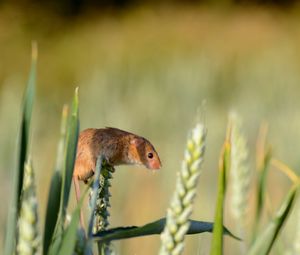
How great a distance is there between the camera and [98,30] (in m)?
8.86

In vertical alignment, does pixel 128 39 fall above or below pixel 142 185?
above

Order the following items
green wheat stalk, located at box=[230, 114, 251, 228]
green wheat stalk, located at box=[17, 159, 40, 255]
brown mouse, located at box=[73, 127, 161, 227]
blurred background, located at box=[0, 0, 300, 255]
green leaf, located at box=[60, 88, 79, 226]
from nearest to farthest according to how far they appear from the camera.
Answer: green wheat stalk, located at box=[17, 159, 40, 255], green leaf, located at box=[60, 88, 79, 226], brown mouse, located at box=[73, 127, 161, 227], green wheat stalk, located at box=[230, 114, 251, 228], blurred background, located at box=[0, 0, 300, 255]

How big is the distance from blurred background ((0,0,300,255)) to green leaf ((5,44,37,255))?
16 centimetres

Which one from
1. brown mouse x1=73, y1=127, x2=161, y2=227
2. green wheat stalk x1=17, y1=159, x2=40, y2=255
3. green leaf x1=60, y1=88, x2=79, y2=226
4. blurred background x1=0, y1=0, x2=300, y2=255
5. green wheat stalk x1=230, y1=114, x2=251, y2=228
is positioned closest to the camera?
green wheat stalk x1=17, y1=159, x2=40, y2=255

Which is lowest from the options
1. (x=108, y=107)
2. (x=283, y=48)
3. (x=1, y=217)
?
(x=1, y=217)

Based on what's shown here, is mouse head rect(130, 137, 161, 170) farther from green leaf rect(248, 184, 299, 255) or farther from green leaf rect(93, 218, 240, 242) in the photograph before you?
green leaf rect(248, 184, 299, 255)

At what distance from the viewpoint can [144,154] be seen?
1.14 m

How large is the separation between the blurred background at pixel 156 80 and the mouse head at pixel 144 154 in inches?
4.0

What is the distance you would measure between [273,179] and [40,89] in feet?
10.5

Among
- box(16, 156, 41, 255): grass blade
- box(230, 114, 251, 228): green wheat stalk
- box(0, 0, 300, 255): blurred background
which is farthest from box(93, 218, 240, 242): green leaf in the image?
box(230, 114, 251, 228): green wheat stalk

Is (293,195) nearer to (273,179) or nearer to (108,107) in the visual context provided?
(273,179)

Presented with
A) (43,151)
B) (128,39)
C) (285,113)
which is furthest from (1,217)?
(128,39)

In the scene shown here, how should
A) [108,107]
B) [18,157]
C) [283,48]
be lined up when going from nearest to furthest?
[18,157], [108,107], [283,48]

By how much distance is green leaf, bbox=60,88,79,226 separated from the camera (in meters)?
0.70
